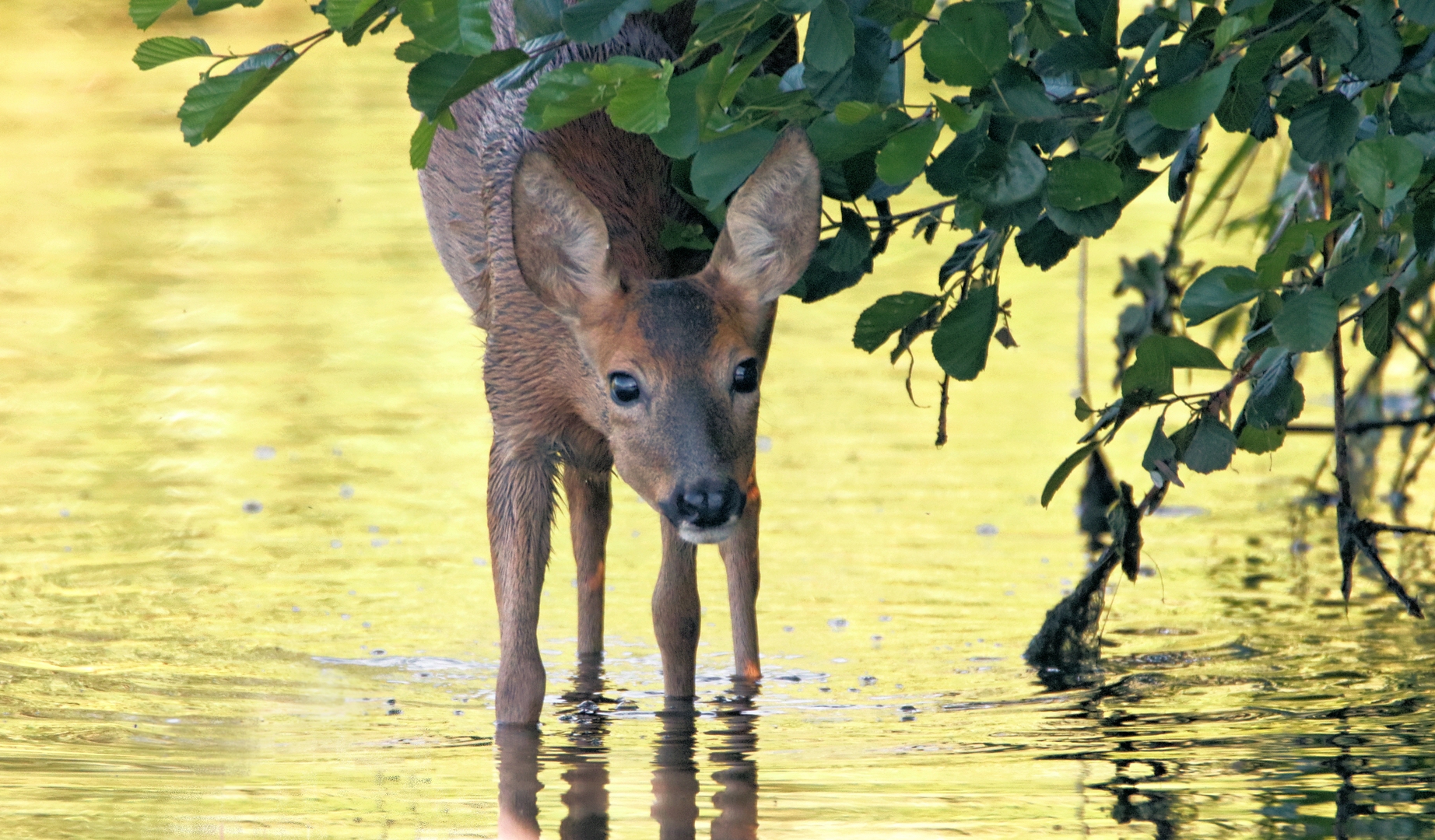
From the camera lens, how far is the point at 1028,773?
5137mm

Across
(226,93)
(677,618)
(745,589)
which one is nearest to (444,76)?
(226,93)

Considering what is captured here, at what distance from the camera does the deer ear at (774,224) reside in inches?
206

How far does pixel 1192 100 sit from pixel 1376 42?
1.30 feet

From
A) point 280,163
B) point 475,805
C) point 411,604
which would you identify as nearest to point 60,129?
point 280,163

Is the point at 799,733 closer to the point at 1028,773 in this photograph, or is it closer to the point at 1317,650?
the point at 1028,773

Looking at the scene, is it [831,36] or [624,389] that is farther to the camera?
[624,389]

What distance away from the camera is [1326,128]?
443 centimetres

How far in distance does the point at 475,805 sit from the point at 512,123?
7.77 ft

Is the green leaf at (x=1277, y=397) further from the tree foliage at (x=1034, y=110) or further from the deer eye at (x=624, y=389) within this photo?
the deer eye at (x=624, y=389)

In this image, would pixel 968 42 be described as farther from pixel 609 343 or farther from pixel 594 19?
pixel 609 343

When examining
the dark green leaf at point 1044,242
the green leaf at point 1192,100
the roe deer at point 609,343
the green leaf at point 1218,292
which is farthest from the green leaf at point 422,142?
the green leaf at point 1218,292

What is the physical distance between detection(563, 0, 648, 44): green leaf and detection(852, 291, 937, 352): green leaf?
1.17 metres

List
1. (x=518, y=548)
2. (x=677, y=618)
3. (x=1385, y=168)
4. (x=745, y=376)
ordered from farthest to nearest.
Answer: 1. (x=677, y=618)
2. (x=518, y=548)
3. (x=745, y=376)
4. (x=1385, y=168)

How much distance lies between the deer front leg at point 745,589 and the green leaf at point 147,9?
2.57m
